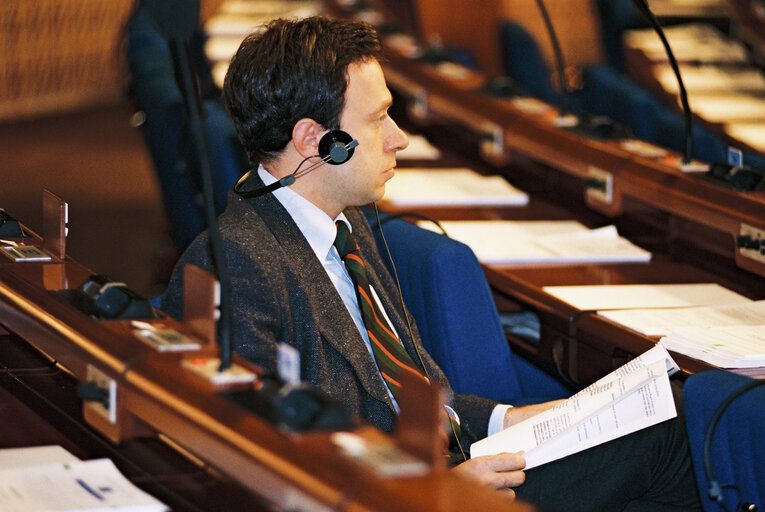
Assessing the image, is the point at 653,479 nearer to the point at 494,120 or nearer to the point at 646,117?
the point at 494,120

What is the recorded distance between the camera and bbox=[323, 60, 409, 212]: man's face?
1.93m

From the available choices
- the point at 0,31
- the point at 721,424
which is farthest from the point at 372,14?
the point at 721,424

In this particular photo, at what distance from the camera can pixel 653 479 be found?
1.92m

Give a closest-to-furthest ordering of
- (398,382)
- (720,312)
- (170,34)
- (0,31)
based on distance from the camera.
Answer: (170,34)
(398,382)
(720,312)
(0,31)

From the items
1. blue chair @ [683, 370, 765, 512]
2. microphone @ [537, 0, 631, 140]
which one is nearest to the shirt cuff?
blue chair @ [683, 370, 765, 512]

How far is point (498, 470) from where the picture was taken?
5.60ft

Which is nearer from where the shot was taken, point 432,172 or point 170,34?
point 170,34

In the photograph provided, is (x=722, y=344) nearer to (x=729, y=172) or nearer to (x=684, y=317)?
(x=684, y=317)

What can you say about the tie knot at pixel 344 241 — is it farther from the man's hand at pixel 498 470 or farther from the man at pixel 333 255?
the man's hand at pixel 498 470

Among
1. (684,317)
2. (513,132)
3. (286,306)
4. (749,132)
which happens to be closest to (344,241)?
(286,306)

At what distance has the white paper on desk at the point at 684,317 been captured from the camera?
2.02m

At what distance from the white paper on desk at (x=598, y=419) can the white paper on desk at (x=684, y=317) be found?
0.68 ft

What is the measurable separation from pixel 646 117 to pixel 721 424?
3001mm

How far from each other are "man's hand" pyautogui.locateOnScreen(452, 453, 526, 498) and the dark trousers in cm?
10
